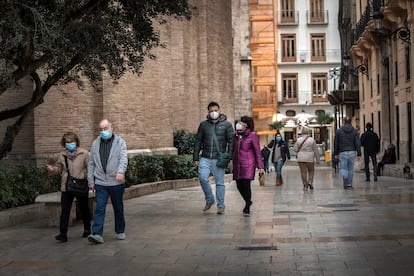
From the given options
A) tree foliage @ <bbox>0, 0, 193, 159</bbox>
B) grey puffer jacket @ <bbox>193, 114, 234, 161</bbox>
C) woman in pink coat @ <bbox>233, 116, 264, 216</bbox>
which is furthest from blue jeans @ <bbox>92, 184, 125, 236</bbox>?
woman in pink coat @ <bbox>233, 116, 264, 216</bbox>

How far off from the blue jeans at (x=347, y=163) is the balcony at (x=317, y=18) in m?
47.3

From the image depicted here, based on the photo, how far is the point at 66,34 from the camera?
35.5ft

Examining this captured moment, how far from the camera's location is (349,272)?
6660 mm

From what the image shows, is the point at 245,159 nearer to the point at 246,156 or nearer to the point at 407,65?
the point at 246,156

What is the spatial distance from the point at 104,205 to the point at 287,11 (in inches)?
2210

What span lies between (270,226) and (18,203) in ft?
14.0

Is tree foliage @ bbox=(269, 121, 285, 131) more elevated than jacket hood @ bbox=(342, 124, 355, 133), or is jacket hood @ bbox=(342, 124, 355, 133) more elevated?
tree foliage @ bbox=(269, 121, 285, 131)

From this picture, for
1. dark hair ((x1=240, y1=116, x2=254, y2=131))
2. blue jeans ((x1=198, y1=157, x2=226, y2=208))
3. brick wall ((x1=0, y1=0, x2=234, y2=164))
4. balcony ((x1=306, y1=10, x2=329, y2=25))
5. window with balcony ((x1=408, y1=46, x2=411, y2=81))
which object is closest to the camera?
blue jeans ((x1=198, y1=157, x2=226, y2=208))

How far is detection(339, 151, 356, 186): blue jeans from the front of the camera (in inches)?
667

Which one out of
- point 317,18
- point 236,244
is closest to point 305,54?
point 317,18

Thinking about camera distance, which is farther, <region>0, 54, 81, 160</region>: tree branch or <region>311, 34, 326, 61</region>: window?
<region>311, 34, 326, 61</region>: window

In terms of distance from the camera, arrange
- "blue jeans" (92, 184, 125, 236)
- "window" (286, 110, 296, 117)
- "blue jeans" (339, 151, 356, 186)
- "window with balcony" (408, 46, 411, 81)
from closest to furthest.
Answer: "blue jeans" (92, 184, 125, 236) < "blue jeans" (339, 151, 356, 186) < "window with balcony" (408, 46, 411, 81) < "window" (286, 110, 296, 117)

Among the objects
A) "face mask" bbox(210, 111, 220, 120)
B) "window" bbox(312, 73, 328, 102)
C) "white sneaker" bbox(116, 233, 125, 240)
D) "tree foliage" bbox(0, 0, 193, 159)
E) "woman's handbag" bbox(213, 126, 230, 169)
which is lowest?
"white sneaker" bbox(116, 233, 125, 240)

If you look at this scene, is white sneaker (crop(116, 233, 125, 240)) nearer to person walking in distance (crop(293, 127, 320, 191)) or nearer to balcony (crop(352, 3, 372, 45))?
person walking in distance (crop(293, 127, 320, 191))
